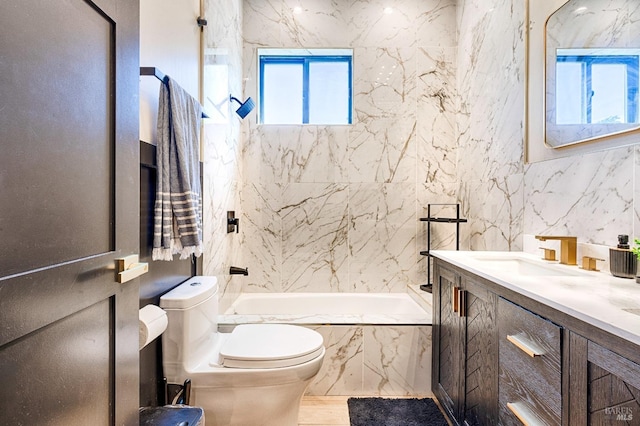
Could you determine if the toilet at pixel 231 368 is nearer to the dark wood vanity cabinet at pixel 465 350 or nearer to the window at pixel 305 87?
the dark wood vanity cabinet at pixel 465 350

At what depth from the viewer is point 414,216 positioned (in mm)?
3006

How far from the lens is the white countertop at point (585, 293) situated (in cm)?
80

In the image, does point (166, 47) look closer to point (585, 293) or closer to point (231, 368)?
point (231, 368)

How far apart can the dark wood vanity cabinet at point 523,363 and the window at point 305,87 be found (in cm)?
176

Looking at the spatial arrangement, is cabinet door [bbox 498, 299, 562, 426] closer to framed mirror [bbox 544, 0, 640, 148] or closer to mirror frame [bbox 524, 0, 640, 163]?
framed mirror [bbox 544, 0, 640, 148]

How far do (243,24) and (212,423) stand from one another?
9.42ft

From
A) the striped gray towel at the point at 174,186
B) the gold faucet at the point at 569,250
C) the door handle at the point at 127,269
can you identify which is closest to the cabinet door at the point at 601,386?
the gold faucet at the point at 569,250

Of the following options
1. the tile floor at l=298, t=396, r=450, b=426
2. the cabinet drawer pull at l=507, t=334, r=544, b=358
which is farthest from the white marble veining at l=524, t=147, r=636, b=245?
the tile floor at l=298, t=396, r=450, b=426

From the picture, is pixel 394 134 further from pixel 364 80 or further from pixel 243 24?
pixel 243 24

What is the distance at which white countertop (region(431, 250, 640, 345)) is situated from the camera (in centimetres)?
80

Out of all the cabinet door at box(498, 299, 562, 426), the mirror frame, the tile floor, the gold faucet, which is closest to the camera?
the cabinet door at box(498, 299, 562, 426)

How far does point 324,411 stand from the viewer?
6.63 feet

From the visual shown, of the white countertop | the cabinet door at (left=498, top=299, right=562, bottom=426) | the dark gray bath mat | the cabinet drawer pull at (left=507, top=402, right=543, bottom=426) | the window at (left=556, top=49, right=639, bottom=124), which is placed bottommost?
the dark gray bath mat

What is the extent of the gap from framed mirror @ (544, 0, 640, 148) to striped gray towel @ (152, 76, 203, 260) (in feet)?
5.63
